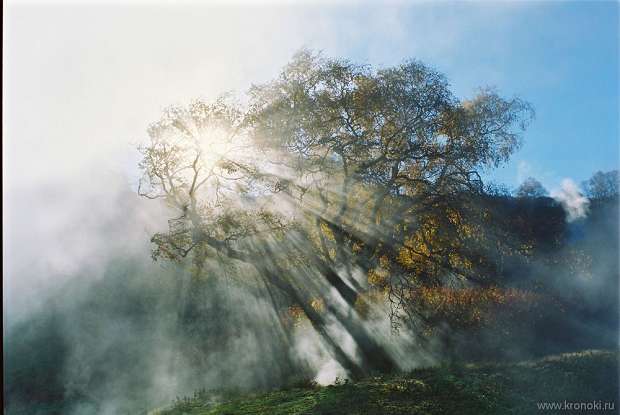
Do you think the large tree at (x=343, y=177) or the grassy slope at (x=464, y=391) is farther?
the large tree at (x=343, y=177)

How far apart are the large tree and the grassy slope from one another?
3475 millimetres

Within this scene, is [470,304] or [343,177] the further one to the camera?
[470,304]

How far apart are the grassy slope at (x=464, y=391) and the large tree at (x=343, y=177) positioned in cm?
348

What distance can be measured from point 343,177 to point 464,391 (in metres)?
8.20

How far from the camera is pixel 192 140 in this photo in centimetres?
1498

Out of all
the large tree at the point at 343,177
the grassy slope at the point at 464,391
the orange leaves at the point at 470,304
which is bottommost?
the grassy slope at the point at 464,391

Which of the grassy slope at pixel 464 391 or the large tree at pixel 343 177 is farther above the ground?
the large tree at pixel 343 177

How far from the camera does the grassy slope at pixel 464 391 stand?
9125 millimetres

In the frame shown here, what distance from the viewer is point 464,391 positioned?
9.71 metres

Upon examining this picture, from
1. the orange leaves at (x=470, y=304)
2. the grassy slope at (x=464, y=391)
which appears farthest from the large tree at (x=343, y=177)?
the grassy slope at (x=464, y=391)

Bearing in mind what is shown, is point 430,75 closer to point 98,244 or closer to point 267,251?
point 267,251

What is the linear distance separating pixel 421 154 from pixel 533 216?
18.4 metres

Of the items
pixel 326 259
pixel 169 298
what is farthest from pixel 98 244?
pixel 326 259

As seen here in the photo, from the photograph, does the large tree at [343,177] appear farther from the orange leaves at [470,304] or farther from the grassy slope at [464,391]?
the grassy slope at [464,391]
